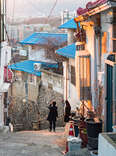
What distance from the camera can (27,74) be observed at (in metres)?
33.2

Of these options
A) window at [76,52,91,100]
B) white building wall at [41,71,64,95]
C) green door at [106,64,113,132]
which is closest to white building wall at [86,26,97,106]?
window at [76,52,91,100]

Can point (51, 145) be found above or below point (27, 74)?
below

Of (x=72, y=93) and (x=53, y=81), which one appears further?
(x=53, y=81)

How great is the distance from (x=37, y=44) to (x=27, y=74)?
3.47m

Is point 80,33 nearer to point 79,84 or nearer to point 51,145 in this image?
point 79,84

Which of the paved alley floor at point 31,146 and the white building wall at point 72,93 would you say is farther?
the white building wall at point 72,93

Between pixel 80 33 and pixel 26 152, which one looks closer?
pixel 26 152

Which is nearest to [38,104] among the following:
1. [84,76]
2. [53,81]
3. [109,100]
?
[53,81]

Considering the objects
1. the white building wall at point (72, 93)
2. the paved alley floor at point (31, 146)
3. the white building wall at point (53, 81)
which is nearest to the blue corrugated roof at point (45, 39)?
the white building wall at point (53, 81)

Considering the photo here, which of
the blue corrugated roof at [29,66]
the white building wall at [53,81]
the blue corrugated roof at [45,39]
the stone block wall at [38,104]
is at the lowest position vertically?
the stone block wall at [38,104]

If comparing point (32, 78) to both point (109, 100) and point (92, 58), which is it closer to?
point (92, 58)

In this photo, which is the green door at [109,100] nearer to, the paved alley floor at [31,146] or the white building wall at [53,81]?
the paved alley floor at [31,146]

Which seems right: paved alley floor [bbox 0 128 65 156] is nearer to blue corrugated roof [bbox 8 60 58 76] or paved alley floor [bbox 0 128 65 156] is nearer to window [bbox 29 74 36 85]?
blue corrugated roof [bbox 8 60 58 76]

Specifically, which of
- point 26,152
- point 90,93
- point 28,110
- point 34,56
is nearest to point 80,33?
point 90,93
